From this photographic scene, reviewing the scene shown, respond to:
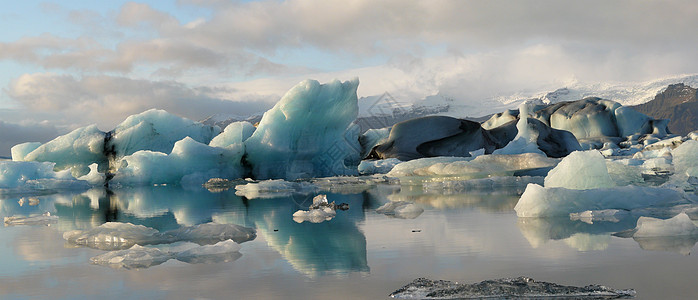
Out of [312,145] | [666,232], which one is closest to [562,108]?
[312,145]

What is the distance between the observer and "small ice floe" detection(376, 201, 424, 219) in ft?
24.5

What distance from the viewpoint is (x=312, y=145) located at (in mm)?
20906

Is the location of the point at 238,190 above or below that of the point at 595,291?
below

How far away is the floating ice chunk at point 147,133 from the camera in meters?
21.8

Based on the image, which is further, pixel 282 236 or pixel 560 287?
pixel 282 236

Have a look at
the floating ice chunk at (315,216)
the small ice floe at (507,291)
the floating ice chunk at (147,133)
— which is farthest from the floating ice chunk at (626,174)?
the floating ice chunk at (147,133)

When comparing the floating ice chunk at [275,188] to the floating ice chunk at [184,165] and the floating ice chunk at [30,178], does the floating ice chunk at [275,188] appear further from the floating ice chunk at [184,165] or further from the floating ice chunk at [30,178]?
the floating ice chunk at [30,178]

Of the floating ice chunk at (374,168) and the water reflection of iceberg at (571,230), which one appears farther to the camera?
the floating ice chunk at (374,168)

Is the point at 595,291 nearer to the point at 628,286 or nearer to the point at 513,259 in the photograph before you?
the point at 628,286

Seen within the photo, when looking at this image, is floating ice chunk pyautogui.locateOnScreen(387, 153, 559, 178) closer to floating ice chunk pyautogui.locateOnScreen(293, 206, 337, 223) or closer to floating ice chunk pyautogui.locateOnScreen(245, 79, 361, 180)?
floating ice chunk pyautogui.locateOnScreen(245, 79, 361, 180)

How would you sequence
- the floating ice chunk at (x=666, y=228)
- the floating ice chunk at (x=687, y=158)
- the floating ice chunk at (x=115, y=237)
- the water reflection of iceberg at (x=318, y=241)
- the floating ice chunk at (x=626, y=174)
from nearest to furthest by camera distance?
the water reflection of iceberg at (x=318, y=241) < the floating ice chunk at (x=666, y=228) < the floating ice chunk at (x=115, y=237) < the floating ice chunk at (x=626, y=174) < the floating ice chunk at (x=687, y=158)

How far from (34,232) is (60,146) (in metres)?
16.0

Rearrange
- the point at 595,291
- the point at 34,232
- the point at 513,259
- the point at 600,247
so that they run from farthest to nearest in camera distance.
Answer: the point at 34,232 < the point at 600,247 < the point at 513,259 < the point at 595,291

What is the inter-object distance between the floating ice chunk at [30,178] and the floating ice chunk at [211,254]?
15089mm
